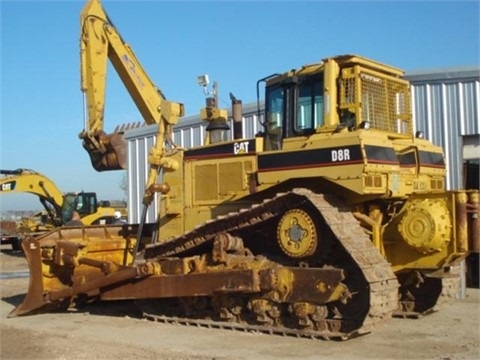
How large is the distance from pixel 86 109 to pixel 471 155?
7.31m

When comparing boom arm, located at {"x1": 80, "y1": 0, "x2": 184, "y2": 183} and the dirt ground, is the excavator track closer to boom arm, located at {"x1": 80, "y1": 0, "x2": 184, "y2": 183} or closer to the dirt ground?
the dirt ground

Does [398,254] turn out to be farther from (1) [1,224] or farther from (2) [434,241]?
(1) [1,224]

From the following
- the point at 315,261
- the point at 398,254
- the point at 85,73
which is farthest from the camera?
the point at 85,73

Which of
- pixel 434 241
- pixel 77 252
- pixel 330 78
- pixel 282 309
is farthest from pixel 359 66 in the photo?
pixel 77 252

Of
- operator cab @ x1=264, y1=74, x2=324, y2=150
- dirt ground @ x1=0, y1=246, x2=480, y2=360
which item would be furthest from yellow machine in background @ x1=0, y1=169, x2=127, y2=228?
operator cab @ x1=264, y1=74, x2=324, y2=150

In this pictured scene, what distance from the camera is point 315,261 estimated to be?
874 centimetres

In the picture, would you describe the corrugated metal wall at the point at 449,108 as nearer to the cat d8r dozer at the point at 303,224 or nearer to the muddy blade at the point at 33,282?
the cat d8r dozer at the point at 303,224

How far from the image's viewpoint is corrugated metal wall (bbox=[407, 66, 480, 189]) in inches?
497

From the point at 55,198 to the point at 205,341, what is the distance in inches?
829

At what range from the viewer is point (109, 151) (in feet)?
39.1

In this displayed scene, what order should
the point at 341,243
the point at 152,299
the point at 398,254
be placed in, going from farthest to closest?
1. the point at 152,299
2. the point at 398,254
3. the point at 341,243

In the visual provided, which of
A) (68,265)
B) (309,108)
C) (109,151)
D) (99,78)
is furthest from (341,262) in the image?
(99,78)

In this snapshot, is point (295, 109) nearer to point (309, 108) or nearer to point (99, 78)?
point (309, 108)

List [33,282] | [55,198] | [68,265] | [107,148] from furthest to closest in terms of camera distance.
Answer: [55,198], [107,148], [68,265], [33,282]
